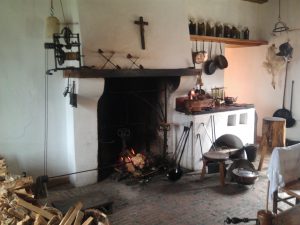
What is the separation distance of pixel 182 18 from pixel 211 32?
2.58ft

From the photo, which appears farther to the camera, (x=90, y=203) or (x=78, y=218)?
(x=90, y=203)

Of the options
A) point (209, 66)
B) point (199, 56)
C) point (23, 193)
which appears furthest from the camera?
point (209, 66)

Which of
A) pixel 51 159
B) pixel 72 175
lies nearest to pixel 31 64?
pixel 51 159

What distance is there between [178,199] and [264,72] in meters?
3.10

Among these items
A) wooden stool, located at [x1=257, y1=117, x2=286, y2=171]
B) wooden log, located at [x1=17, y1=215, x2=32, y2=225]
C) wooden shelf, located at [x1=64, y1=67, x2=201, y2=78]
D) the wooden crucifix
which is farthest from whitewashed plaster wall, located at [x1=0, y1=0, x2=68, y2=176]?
wooden stool, located at [x1=257, y1=117, x2=286, y2=171]

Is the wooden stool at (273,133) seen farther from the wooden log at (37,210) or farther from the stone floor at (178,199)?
the wooden log at (37,210)

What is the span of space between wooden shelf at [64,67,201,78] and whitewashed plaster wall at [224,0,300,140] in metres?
1.89

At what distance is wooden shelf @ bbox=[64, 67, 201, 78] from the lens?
3.06 m

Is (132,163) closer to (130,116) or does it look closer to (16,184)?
(130,116)

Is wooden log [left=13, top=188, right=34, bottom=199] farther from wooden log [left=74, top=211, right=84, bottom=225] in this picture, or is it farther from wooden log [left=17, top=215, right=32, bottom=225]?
wooden log [left=74, top=211, right=84, bottom=225]

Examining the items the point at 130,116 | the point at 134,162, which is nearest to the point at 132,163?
the point at 134,162

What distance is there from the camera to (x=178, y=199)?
3.06 meters

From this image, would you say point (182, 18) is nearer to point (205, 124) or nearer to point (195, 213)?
point (205, 124)

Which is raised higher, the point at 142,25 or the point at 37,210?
the point at 142,25
